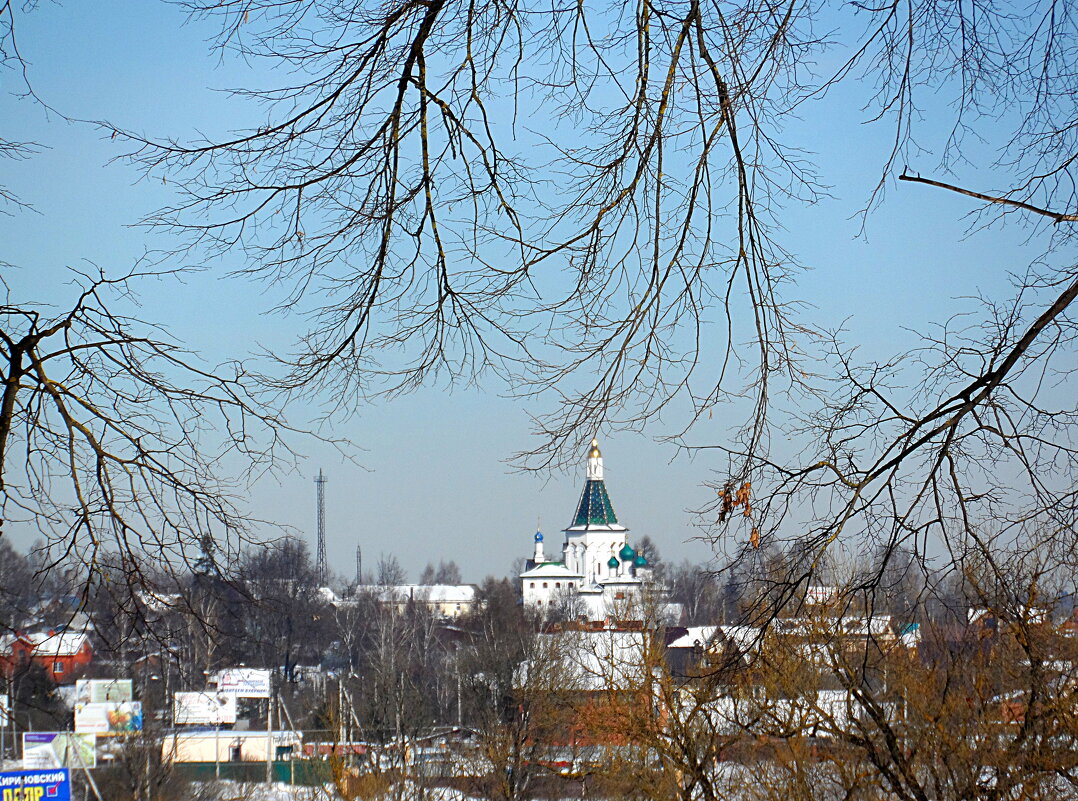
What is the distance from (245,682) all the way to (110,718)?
898cm

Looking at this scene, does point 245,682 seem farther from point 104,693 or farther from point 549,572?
point 549,572

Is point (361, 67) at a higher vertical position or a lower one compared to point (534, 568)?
lower

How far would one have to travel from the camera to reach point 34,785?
49.5 ft

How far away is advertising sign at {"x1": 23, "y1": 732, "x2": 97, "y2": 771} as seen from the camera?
77.4ft

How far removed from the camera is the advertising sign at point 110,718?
27.6 metres

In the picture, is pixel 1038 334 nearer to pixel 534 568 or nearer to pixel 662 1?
pixel 662 1

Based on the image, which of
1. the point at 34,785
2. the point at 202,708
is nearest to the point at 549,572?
the point at 202,708

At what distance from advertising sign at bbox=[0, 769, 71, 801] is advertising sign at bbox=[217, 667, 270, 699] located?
20.2 m

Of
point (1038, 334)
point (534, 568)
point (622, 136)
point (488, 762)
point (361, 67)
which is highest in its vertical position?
point (534, 568)

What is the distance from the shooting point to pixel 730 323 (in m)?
3.60

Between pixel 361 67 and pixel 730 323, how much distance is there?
4.56 feet

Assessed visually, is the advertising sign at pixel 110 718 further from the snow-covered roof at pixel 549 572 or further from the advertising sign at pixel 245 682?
the snow-covered roof at pixel 549 572

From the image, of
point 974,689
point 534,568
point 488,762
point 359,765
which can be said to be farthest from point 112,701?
point 534,568

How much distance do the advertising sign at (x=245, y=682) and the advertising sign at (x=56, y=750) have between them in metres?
5.89
